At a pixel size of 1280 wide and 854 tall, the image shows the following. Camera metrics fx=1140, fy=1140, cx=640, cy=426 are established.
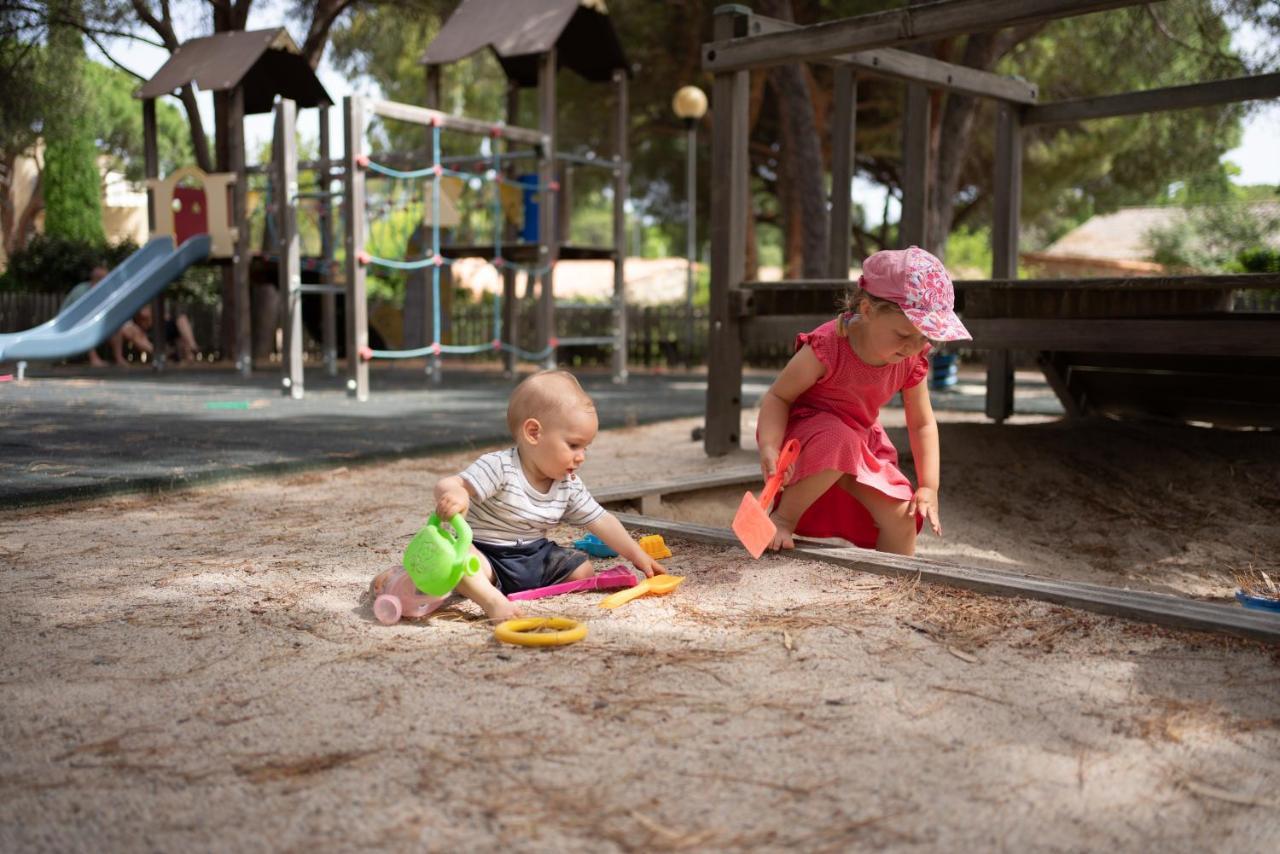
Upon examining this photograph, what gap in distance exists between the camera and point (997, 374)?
7.25m

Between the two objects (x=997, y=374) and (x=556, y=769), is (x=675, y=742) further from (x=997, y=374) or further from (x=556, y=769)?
(x=997, y=374)

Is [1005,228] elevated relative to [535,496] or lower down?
elevated

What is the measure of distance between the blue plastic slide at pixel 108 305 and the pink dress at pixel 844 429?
8327 millimetres

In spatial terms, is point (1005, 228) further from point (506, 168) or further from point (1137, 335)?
point (506, 168)

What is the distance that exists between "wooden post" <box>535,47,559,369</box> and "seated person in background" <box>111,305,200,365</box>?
221 inches

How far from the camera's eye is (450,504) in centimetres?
263

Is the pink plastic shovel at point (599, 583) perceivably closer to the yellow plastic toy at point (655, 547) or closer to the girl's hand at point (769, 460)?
the yellow plastic toy at point (655, 547)

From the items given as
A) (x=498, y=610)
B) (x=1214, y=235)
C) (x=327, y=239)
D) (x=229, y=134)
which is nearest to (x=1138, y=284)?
(x=498, y=610)

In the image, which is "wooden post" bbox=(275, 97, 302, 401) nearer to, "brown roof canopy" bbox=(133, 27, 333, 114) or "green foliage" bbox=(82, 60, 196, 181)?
"brown roof canopy" bbox=(133, 27, 333, 114)

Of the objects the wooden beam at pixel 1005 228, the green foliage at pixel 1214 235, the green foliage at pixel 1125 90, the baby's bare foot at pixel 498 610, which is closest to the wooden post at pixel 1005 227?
the wooden beam at pixel 1005 228

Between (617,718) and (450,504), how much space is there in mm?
841

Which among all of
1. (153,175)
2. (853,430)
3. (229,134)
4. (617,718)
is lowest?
(617,718)

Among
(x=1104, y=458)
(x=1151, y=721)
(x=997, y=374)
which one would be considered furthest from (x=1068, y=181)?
(x=1151, y=721)

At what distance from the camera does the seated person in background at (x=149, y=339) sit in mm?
14328
